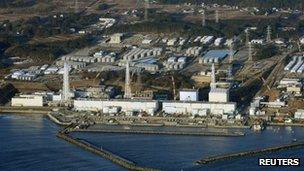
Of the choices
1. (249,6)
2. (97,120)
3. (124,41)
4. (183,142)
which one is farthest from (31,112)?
(249,6)

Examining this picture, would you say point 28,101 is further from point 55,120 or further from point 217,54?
point 217,54

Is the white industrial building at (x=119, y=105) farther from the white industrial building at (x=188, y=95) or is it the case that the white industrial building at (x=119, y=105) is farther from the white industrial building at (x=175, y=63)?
the white industrial building at (x=175, y=63)

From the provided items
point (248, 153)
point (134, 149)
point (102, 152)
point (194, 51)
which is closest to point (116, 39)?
point (194, 51)

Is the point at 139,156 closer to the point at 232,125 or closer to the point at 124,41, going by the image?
the point at 232,125

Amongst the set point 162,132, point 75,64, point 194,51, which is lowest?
point 162,132

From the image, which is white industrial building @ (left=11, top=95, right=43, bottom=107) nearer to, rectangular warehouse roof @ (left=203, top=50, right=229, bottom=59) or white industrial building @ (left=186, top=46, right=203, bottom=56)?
rectangular warehouse roof @ (left=203, top=50, right=229, bottom=59)
